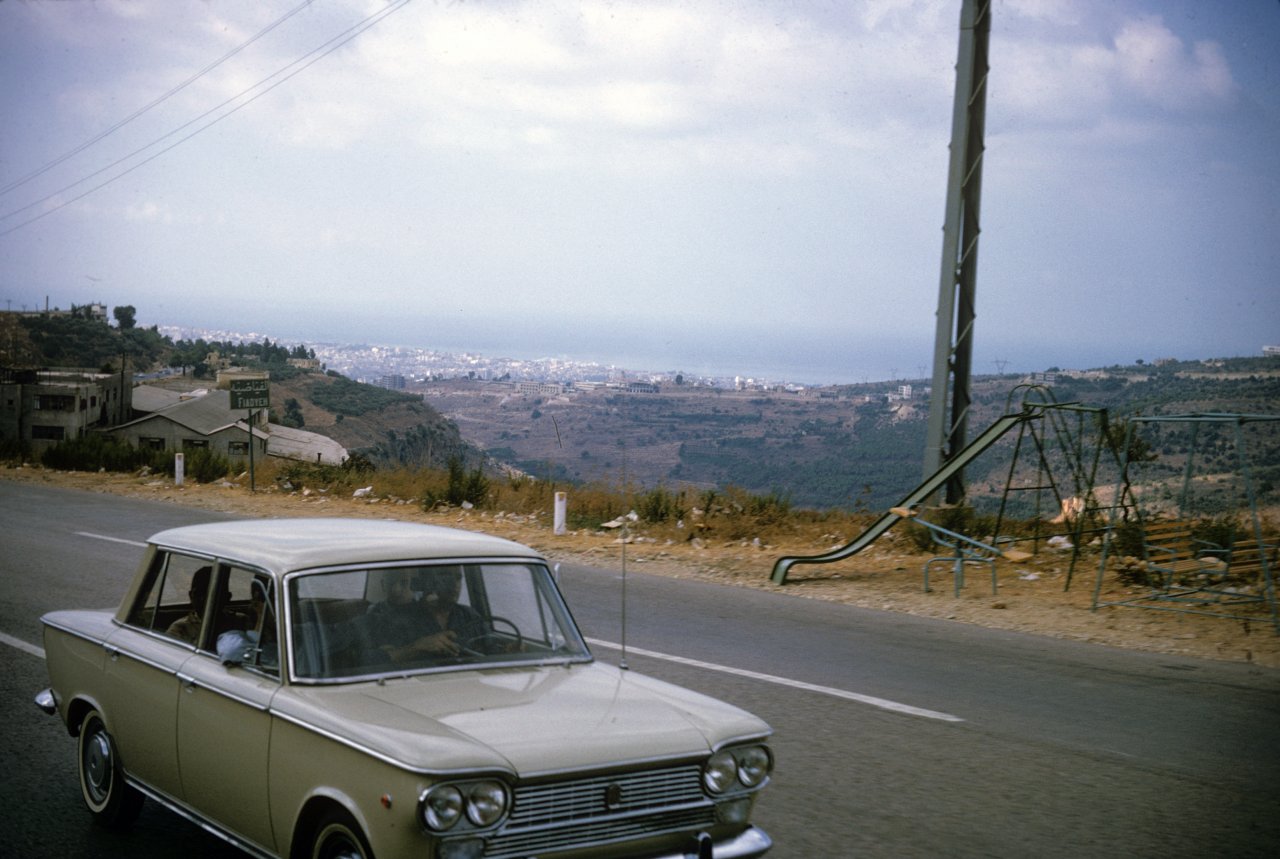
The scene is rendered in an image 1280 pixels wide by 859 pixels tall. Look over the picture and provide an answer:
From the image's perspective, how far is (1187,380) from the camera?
27.0 metres

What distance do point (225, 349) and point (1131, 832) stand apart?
113960 millimetres

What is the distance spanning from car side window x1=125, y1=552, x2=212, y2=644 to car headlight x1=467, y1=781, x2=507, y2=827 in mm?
2058

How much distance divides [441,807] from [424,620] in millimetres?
1199

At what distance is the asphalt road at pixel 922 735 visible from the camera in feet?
17.9

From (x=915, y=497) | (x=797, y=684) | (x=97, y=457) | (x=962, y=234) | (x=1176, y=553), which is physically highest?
(x=962, y=234)

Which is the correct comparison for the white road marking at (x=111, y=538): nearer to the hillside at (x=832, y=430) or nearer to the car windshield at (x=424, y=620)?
the hillside at (x=832, y=430)

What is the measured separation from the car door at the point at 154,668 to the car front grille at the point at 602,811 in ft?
6.33

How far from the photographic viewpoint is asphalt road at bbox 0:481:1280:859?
17.9ft

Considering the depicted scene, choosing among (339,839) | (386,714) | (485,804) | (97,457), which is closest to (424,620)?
(386,714)

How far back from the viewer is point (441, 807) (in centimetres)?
371

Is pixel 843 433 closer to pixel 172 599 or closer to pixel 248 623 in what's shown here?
pixel 172 599

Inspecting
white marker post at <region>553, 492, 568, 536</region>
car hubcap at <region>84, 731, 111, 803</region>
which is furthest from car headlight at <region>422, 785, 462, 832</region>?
white marker post at <region>553, 492, 568, 536</region>

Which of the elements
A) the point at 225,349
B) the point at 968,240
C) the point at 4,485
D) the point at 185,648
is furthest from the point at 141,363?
the point at 185,648

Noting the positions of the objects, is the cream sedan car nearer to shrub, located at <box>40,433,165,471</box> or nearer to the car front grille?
the car front grille
